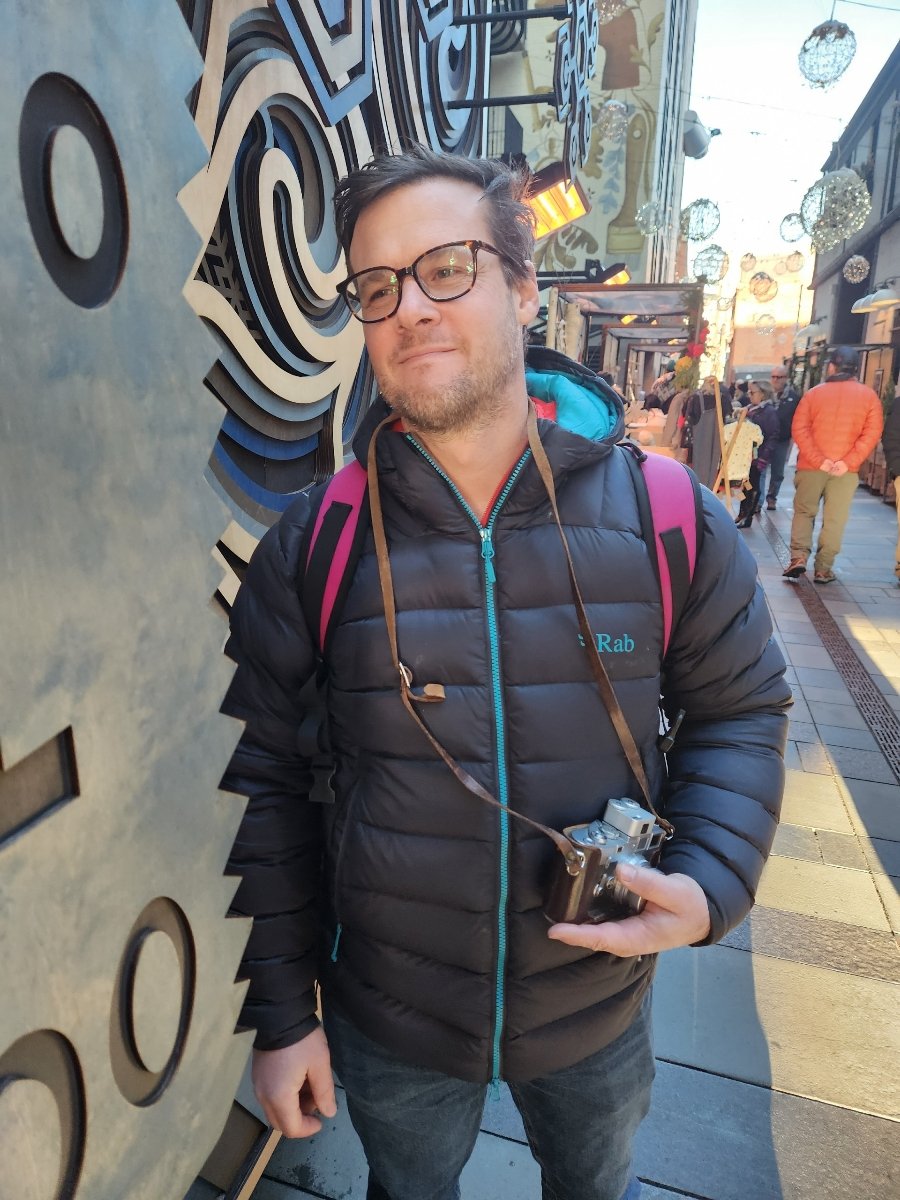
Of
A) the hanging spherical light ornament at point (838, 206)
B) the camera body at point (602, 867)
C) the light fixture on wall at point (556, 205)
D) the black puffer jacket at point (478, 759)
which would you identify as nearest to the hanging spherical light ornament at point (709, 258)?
the hanging spherical light ornament at point (838, 206)

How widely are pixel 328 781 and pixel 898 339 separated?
47.2 feet

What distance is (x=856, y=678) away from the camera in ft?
17.0

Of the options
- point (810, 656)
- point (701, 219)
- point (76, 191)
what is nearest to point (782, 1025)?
point (76, 191)

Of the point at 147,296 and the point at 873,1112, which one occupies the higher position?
the point at 147,296

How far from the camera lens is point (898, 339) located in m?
12.5

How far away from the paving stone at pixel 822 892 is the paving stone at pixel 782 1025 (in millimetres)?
329

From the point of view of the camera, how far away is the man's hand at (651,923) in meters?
1.13

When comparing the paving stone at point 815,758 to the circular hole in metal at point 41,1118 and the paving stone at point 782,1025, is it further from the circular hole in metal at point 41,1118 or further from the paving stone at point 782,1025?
the circular hole in metal at point 41,1118

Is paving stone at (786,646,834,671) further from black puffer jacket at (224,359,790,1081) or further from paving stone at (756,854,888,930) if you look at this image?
black puffer jacket at (224,359,790,1081)

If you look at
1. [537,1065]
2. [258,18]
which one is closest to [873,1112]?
[537,1065]

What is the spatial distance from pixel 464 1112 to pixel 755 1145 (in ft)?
3.94

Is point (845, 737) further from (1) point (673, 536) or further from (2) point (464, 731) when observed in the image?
(2) point (464, 731)

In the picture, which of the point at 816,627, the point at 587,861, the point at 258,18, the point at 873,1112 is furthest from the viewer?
the point at 816,627

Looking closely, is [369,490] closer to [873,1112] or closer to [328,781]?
[328,781]
